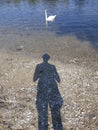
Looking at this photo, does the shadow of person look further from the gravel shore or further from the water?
the water

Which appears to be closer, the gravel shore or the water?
the gravel shore

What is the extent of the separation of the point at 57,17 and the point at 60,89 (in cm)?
2099

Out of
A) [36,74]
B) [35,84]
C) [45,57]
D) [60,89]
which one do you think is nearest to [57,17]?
[45,57]

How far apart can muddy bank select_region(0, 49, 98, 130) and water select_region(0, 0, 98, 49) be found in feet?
19.9

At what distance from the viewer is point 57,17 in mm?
37156

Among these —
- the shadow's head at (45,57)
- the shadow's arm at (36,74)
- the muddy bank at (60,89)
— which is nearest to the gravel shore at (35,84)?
the muddy bank at (60,89)

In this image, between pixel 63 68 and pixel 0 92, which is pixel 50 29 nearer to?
pixel 63 68

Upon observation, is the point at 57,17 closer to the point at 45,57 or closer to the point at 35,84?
the point at 45,57

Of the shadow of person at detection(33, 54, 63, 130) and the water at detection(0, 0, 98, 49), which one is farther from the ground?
the water at detection(0, 0, 98, 49)

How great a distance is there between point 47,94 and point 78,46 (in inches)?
399

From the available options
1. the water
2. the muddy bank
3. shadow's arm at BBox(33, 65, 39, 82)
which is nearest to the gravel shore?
the muddy bank

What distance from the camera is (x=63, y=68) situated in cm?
2142

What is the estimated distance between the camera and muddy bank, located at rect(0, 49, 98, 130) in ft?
48.9

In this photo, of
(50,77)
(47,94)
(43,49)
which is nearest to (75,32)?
(43,49)
